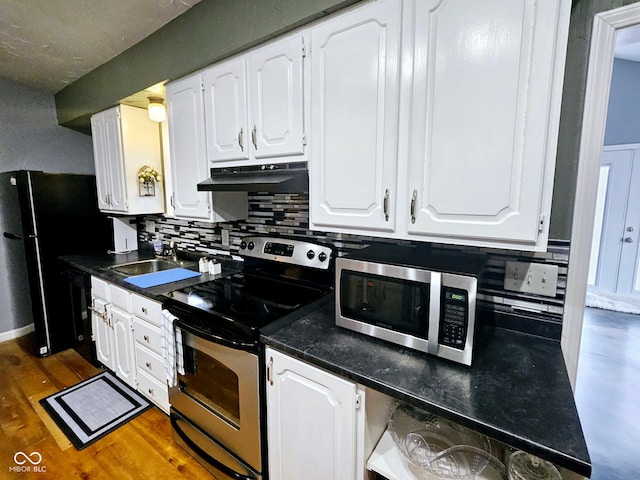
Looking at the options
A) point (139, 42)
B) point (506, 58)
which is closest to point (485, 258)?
point (506, 58)

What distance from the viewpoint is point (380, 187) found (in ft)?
4.11

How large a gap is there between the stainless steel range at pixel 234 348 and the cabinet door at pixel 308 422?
0.08 meters

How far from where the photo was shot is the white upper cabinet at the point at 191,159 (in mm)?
1910

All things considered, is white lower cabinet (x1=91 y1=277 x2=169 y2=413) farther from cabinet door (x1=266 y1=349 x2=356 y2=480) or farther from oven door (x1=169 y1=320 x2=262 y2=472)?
cabinet door (x1=266 y1=349 x2=356 y2=480)

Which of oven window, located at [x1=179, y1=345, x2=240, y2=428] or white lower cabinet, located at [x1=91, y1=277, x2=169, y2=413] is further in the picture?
white lower cabinet, located at [x1=91, y1=277, x2=169, y2=413]

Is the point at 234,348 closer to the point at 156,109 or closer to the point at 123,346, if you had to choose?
the point at 123,346

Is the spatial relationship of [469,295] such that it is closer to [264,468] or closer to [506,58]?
[506,58]

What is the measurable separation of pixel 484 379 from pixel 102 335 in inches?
104

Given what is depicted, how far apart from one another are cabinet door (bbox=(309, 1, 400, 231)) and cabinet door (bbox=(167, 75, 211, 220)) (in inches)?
33.4

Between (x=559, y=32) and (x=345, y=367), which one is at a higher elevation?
(x=559, y=32)

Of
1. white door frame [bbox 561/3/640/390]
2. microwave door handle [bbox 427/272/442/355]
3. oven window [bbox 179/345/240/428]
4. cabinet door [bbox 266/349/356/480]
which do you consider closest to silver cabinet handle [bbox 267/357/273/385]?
cabinet door [bbox 266/349/356/480]

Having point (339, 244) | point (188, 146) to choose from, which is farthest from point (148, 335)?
point (339, 244)

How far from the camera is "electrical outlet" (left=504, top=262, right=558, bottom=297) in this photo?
47.9 inches

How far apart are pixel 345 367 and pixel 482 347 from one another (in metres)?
0.54
